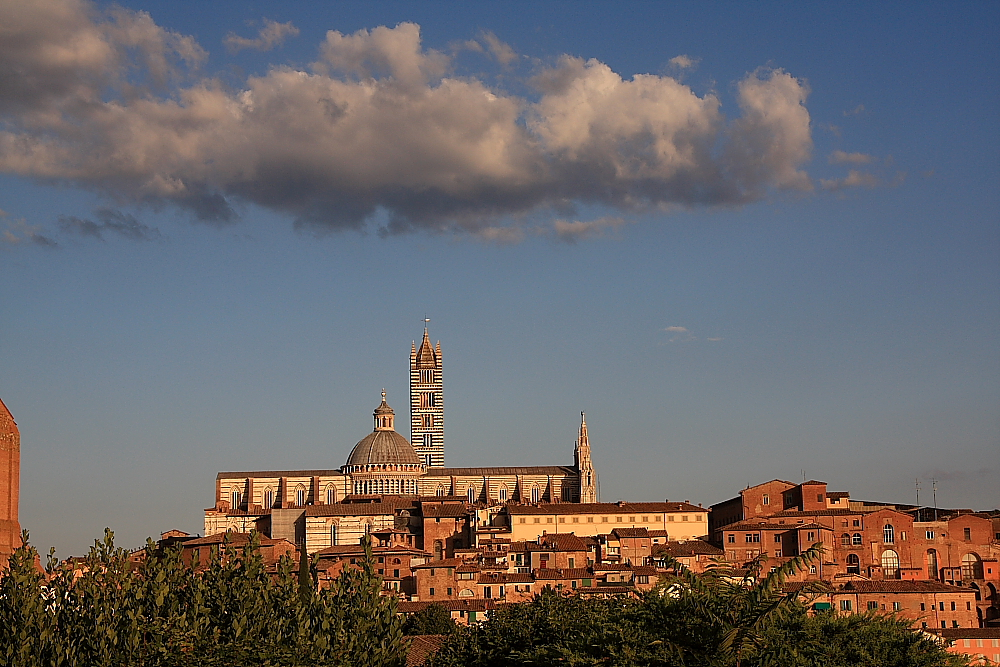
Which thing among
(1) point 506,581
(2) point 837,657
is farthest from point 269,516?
(2) point 837,657

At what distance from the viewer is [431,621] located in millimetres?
55312

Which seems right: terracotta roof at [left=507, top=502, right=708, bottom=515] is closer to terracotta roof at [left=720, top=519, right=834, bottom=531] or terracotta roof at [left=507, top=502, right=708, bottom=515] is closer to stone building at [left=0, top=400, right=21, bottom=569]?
terracotta roof at [left=720, top=519, right=834, bottom=531]

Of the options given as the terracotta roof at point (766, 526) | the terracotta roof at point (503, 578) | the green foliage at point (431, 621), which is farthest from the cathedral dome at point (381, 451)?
the green foliage at point (431, 621)

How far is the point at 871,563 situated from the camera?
7219 centimetres

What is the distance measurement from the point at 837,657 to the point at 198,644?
13228 mm

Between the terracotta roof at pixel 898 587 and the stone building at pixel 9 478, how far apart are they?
3534cm

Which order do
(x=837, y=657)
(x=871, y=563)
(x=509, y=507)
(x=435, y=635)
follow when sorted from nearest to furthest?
(x=837, y=657)
(x=435, y=635)
(x=871, y=563)
(x=509, y=507)

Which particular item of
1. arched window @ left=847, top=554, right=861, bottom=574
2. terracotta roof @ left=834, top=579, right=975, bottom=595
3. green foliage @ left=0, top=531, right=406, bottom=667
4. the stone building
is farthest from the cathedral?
green foliage @ left=0, top=531, right=406, bottom=667

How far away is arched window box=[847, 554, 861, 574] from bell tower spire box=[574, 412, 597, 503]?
32657 millimetres

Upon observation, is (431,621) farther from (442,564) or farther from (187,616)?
(187,616)

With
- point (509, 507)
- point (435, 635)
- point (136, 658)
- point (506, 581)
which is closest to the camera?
point (136, 658)

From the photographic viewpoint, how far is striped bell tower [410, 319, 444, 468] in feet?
401

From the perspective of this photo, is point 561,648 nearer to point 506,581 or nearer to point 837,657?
point 837,657

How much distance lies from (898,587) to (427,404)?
2637 inches
